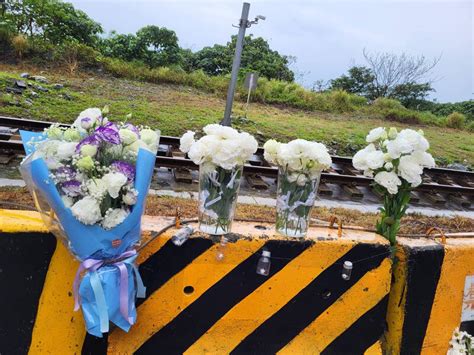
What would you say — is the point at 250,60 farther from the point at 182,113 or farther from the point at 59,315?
the point at 59,315

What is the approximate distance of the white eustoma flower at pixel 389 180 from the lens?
7.77 ft

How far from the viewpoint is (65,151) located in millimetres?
1811

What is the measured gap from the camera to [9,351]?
2100mm

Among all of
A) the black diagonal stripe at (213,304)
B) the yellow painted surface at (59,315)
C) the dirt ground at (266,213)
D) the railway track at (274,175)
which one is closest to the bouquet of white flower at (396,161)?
the black diagonal stripe at (213,304)

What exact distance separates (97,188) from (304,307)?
1314mm

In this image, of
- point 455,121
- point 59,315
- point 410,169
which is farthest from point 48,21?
point 455,121

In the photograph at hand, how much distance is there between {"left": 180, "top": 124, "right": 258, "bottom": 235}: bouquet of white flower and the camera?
2074mm

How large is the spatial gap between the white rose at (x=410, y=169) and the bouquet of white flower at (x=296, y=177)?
0.41 metres

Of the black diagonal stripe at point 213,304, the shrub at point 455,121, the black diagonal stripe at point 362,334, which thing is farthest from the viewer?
the shrub at point 455,121

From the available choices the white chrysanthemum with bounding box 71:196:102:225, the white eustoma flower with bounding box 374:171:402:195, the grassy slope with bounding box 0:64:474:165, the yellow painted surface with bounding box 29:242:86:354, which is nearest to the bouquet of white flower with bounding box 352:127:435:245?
the white eustoma flower with bounding box 374:171:402:195

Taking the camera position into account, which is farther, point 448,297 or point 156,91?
point 156,91

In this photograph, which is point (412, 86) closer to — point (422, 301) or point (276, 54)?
point (276, 54)

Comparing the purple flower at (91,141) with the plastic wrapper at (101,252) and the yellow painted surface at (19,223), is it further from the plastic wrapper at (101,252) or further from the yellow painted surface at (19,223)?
the yellow painted surface at (19,223)

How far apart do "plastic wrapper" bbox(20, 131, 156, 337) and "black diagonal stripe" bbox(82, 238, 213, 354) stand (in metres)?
0.21
